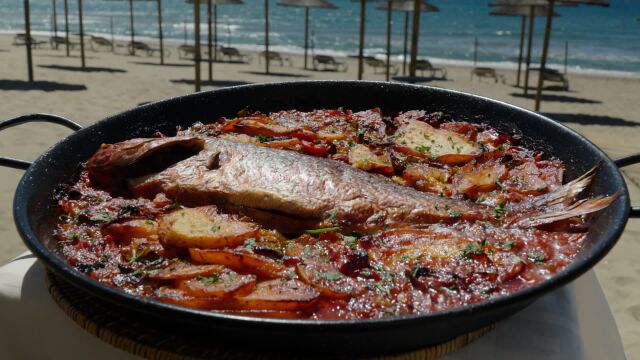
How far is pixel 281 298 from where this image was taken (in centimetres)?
131

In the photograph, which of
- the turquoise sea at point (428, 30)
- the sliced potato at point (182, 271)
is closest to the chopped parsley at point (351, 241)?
the sliced potato at point (182, 271)

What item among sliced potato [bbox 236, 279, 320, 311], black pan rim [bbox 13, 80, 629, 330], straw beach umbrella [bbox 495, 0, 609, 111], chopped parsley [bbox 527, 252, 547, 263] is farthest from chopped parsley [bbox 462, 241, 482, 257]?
straw beach umbrella [bbox 495, 0, 609, 111]

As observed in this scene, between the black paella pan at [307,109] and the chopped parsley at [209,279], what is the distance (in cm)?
17

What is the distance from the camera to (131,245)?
1653 mm

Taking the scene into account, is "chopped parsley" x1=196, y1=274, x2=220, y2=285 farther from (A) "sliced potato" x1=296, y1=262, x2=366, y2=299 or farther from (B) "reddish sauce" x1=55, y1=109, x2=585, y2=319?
(A) "sliced potato" x1=296, y1=262, x2=366, y2=299

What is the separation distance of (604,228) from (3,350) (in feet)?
6.06

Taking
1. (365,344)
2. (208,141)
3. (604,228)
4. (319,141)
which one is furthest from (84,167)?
(604,228)

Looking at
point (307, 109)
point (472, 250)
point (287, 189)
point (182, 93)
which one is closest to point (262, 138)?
point (307, 109)

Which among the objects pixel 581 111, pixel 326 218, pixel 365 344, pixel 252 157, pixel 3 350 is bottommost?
pixel 581 111

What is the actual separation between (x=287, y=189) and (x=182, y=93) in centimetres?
1260

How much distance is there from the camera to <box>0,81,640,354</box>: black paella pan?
45.1 inches

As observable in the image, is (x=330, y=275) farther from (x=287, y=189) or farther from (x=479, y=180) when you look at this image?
(x=479, y=180)

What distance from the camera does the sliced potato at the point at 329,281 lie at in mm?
1385

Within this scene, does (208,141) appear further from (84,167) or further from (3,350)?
(3,350)
